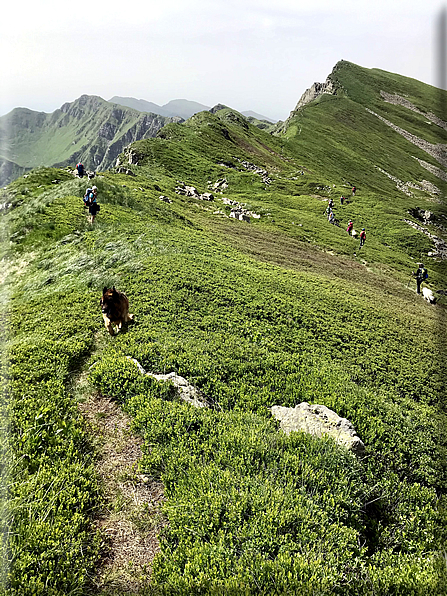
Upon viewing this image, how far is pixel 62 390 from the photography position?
8.62m

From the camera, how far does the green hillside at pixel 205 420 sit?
4.98 meters

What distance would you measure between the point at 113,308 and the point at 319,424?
8409 mm

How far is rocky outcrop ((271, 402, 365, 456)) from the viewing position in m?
8.20

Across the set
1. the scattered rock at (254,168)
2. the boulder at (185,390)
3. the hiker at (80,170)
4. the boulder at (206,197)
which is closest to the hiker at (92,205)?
the hiker at (80,170)

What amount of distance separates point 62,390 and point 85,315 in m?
5.17

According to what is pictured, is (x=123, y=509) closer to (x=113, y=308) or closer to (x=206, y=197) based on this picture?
(x=113, y=308)

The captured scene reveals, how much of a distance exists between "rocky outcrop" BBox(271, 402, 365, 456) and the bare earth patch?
410 cm

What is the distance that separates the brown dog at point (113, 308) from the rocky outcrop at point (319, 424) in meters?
6.94

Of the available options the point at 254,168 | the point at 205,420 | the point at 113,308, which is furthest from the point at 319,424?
the point at 254,168

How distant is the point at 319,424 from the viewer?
28.6ft

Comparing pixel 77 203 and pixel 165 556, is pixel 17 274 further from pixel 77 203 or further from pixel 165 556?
pixel 165 556

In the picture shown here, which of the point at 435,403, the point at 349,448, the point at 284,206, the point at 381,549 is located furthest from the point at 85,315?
the point at 284,206

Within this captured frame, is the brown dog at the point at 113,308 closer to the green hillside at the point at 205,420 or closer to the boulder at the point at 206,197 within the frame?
the green hillside at the point at 205,420

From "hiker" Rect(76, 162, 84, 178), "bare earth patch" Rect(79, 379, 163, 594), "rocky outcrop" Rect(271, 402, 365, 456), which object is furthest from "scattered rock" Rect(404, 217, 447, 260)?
"bare earth patch" Rect(79, 379, 163, 594)
